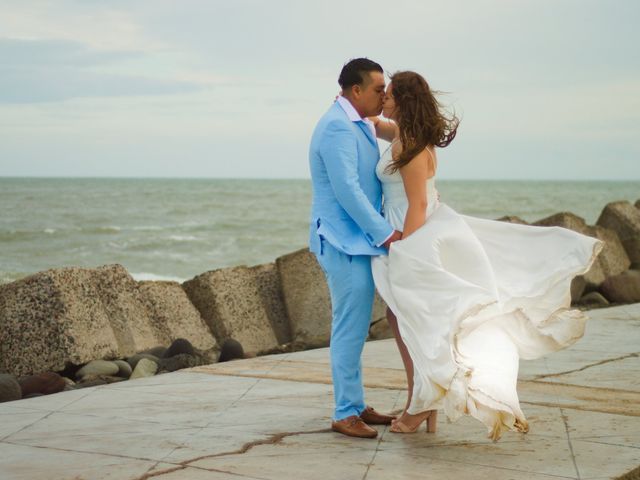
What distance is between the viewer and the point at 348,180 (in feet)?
14.7

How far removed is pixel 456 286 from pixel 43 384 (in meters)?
3.29

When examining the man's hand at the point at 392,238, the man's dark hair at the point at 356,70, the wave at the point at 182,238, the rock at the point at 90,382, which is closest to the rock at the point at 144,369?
the rock at the point at 90,382

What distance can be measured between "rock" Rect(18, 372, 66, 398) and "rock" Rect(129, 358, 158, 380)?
0.55 metres

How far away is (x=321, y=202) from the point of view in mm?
4688

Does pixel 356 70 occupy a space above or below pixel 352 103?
above

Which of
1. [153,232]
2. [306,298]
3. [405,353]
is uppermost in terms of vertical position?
[405,353]

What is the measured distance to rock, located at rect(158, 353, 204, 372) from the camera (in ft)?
22.9

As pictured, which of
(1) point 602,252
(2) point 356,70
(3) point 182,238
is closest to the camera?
(2) point 356,70

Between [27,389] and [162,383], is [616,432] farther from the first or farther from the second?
[27,389]

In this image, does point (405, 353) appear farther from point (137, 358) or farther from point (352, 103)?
point (137, 358)

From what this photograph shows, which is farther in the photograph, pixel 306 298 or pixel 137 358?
pixel 306 298

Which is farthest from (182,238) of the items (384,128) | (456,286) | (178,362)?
(456,286)

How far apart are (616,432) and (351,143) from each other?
1.94 m

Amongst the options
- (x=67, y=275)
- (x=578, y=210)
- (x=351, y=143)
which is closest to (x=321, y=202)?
(x=351, y=143)
